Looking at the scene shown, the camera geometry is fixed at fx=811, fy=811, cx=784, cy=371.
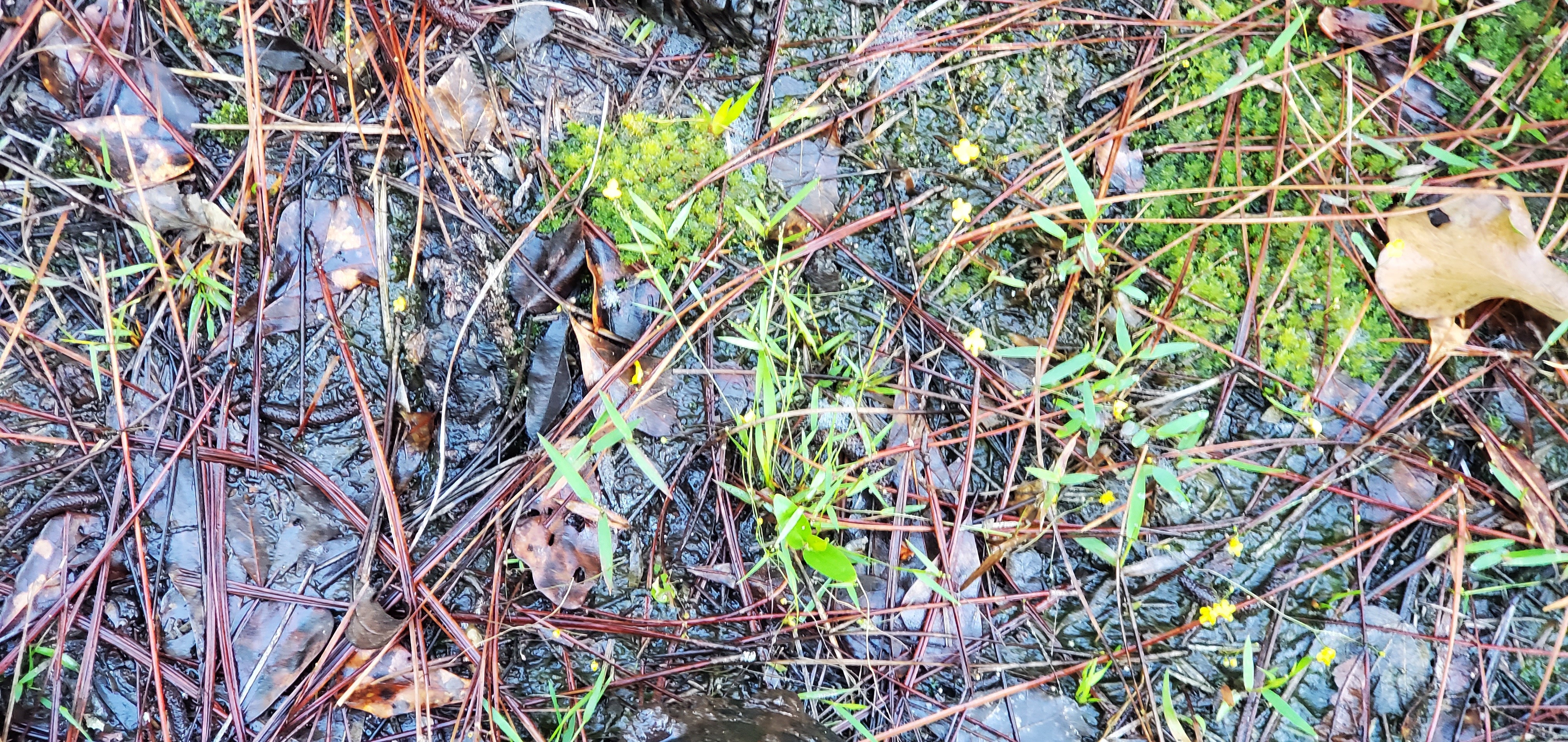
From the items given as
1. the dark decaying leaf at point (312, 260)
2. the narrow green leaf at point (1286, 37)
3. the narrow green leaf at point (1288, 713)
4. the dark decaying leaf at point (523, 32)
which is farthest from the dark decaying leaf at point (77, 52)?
the narrow green leaf at point (1288, 713)

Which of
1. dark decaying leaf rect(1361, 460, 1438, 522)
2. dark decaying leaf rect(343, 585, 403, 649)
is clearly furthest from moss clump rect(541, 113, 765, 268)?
dark decaying leaf rect(1361, 460, 1438, 522)

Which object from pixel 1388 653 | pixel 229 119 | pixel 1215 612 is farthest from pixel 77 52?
pixel 1388 653

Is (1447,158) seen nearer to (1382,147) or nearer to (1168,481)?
(1382,147)

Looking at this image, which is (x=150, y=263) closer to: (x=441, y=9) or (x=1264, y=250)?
(x=441, y=9)

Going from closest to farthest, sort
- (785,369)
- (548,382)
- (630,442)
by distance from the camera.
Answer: (630,442)
(548,382)
(785,369)

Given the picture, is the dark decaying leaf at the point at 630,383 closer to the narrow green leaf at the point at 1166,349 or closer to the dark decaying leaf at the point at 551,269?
the dark decaying leaf at the point at 551,269

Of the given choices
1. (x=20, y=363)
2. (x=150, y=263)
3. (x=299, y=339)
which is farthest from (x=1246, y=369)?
(x=20, y=363)
